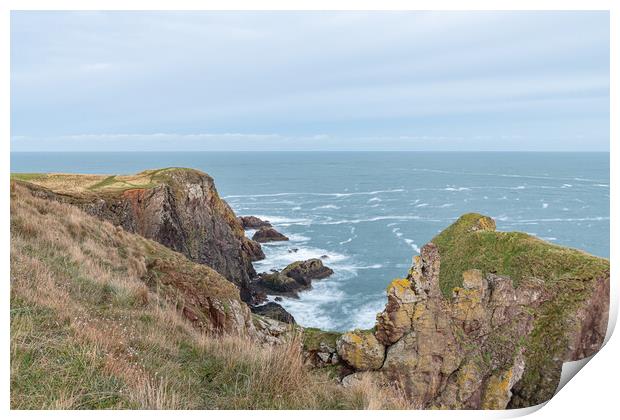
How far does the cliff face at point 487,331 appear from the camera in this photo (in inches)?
486

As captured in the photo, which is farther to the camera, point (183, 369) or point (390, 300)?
point (390, 300)

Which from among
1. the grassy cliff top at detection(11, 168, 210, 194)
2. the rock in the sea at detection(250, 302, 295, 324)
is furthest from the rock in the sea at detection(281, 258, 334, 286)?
the grassy cliff top at detection(11, 168, 210, 194)

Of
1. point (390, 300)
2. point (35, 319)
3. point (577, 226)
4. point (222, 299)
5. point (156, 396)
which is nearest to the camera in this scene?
point (156, 396)

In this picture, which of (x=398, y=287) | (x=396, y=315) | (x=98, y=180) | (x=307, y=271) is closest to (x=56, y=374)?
(x=396, y=315)

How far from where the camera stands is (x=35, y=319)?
567 cm

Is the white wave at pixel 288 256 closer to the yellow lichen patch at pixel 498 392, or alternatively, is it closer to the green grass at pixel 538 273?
the green grass at pixel 538 273

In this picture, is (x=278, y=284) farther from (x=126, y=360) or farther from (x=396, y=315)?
(x=126, y=360)

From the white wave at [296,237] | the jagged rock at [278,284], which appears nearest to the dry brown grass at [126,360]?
the jagged rock at [278,284]

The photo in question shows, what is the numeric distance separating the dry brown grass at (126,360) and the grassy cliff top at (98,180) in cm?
2011

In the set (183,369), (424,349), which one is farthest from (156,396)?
(424,349)
